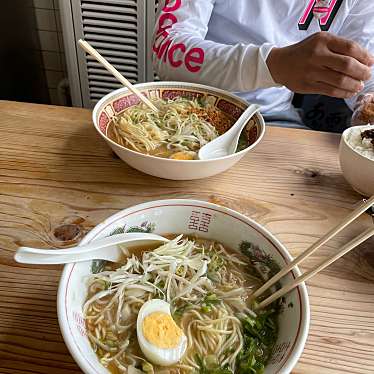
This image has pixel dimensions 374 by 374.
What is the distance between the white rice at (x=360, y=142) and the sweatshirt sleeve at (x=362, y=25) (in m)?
0.50

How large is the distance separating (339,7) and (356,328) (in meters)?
1.20

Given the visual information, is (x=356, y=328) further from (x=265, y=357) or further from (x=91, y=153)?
(x=91, y=153)

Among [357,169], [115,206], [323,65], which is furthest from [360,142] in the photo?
[115,206]

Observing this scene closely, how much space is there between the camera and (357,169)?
3.22 ft

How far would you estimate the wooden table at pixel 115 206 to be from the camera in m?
0.67

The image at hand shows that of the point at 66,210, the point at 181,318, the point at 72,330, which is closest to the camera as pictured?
the point at 72,330

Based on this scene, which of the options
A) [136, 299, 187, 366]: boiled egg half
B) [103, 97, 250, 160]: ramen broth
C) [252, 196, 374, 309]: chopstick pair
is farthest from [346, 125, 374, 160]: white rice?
[136, 299, 187, 366]: boiled egg half

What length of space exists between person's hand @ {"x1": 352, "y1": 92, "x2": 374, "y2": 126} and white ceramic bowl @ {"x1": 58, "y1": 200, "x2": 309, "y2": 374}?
74cm

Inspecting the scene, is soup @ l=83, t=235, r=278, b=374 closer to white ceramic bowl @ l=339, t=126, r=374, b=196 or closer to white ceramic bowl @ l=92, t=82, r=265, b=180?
white ceramic bowl @ l=92, t=82, r=265, b=180

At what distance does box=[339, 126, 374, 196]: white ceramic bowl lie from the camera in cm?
96

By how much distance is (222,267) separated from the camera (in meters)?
0.74

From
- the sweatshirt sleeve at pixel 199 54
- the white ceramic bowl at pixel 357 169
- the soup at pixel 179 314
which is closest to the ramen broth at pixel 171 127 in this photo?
the sweatshirt sleeve at pixel 199 54

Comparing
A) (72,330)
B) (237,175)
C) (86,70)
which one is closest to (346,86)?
(237,175)

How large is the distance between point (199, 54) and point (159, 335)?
0.95m
